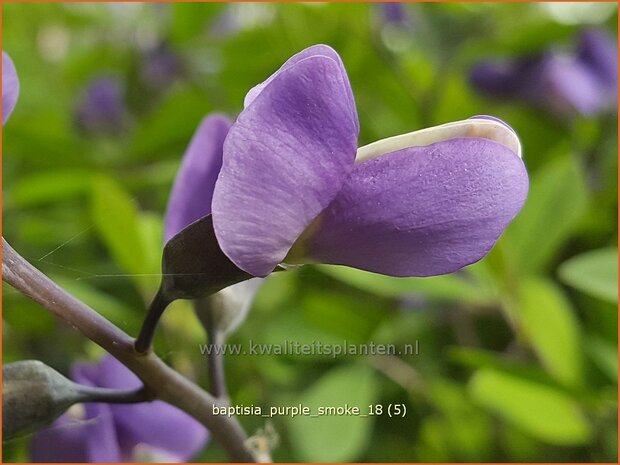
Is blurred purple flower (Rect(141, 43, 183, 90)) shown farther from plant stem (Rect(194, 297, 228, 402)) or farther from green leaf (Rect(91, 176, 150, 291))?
plant stem (Rect(194, 297, 228, 402))

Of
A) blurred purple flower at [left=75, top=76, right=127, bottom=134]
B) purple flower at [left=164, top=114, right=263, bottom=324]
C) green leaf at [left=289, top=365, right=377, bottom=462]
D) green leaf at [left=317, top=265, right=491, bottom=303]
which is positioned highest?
purple flower at [left=164, top=114, right=263, bottom=324]

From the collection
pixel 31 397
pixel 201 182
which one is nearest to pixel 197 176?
pixel 201 182

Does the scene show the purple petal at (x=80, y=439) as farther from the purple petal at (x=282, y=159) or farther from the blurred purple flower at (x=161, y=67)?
the blurred purple flower at (x=161, y=67)

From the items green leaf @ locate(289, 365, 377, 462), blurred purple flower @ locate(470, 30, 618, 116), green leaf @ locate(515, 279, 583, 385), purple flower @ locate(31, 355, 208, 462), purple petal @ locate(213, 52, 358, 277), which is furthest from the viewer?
blurred purple flower @ locate(470, 30, 618, 116)

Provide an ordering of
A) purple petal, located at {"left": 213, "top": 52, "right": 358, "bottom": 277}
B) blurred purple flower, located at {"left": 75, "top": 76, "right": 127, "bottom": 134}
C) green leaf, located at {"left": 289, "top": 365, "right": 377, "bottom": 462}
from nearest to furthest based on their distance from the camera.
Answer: purple petal, located at {"left": 213, "top": 52, "right": 358, "bottom": 277}, green leaf, located at {"left": 289, "top": 365, "right": 377, "bottom": 462}, blurred purple flower, located at {"left": 75, "top": 76, "right": 127, "bottom": 134}

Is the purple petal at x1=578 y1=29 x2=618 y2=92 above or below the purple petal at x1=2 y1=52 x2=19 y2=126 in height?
below

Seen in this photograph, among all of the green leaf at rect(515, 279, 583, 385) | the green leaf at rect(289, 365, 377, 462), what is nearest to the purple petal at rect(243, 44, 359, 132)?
the green leaf at rect(289, 365, 377, 462)

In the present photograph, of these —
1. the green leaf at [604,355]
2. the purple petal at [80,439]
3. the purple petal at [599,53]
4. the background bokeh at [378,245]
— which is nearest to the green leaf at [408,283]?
the background bokeh at [378,245]
